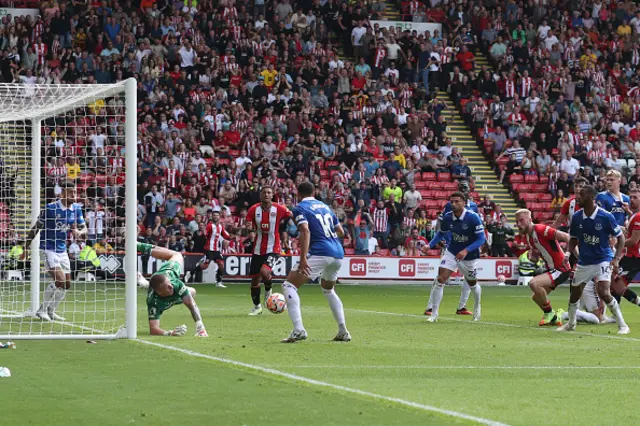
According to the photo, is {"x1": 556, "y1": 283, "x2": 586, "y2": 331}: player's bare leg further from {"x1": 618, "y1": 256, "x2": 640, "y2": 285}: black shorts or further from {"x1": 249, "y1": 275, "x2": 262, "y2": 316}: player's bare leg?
{"x1": 249, "y1": 275, "x2": 262, "y2": 316}: player's bare leg

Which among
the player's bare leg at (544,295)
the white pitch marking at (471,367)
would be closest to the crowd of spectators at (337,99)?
the player's bare leg at (544,295)

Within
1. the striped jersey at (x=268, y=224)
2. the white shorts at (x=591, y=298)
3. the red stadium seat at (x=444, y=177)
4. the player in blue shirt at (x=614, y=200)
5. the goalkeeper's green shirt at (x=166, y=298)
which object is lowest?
the white shorts at (x=591, y=298)

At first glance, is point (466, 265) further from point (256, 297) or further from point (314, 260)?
point (314, 260)

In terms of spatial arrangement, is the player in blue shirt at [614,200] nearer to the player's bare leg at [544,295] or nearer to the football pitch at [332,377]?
the player's bare leg at [544,295]

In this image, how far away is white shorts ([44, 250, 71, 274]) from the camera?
17734 millimetres

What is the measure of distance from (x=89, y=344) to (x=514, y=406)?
666 centimetres

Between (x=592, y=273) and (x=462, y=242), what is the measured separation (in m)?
3.39

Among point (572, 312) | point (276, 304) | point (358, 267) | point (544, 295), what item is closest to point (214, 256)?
point (358, 267)

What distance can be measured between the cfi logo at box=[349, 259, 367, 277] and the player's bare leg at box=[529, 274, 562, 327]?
15.4 m

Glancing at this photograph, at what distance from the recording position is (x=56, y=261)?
17766 mm

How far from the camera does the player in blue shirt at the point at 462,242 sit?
18734mm

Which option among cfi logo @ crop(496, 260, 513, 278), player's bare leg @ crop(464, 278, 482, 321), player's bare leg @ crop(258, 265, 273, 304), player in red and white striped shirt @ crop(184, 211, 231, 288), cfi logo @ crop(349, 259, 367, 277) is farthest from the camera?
cfi logo @ crop(496, 260, 513, 278)

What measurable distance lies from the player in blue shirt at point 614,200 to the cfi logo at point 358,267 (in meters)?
15.0

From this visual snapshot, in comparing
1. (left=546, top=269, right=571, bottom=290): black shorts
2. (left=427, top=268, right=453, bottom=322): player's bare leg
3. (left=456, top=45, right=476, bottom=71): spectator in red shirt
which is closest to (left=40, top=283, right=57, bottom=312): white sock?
(left=427, top=268, right=453, bottom=322): player's bare leg
